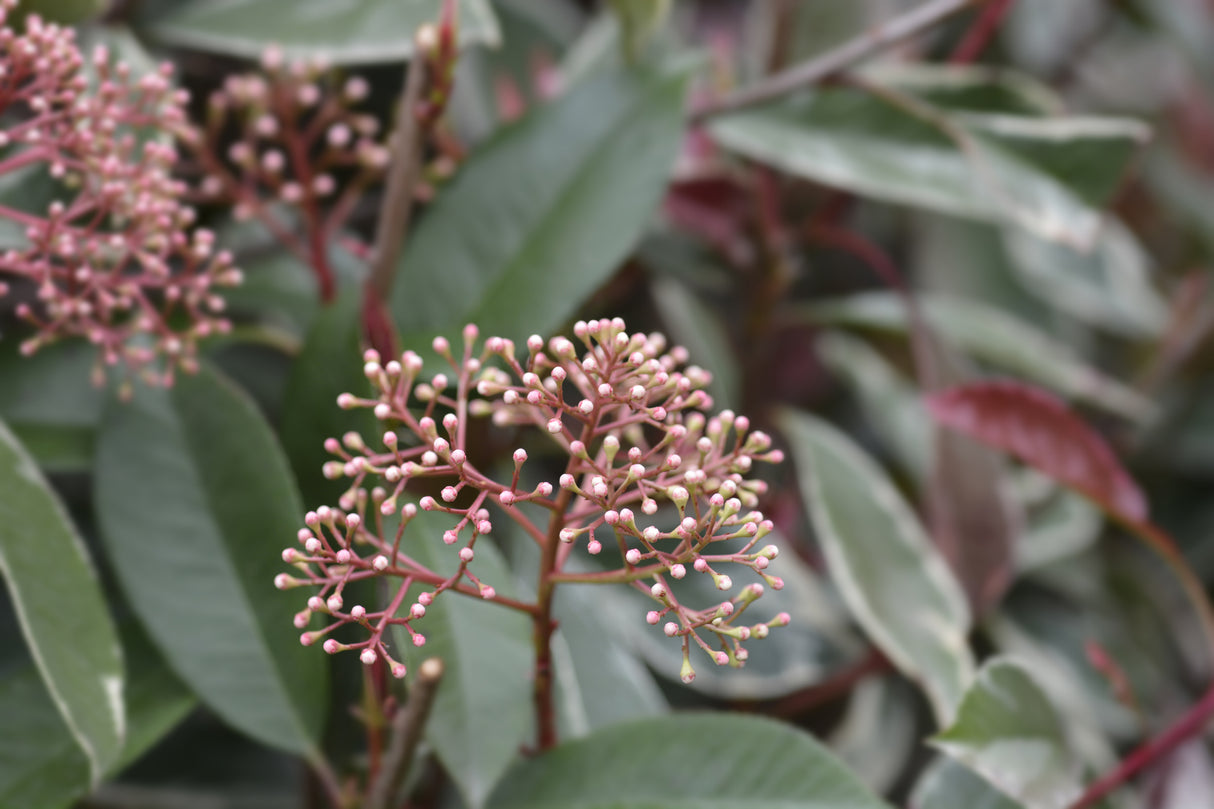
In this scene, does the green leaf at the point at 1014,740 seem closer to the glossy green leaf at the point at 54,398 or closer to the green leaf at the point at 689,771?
the green leaf at the point at 689,771

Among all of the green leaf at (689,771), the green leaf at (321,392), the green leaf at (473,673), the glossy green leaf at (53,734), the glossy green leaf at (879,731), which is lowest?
the glossy green leaf at (879,731)

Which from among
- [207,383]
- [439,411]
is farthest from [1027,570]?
[207,383]

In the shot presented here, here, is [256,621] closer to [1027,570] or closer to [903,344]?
[1027,570]

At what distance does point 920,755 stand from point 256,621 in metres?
0.58

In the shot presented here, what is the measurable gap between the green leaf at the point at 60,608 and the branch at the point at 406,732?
0.14m

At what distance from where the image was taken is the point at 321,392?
0.63 m

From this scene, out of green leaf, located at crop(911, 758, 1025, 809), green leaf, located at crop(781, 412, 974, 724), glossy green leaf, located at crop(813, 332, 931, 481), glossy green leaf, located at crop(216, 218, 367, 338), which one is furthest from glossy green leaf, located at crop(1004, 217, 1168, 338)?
glossy green leaf, located at crop(216, 218, 367, 338)

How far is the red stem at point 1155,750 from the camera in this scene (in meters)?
0.68

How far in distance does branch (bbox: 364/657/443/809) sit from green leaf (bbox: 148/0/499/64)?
416 millimetres

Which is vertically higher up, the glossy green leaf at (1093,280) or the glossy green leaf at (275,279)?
the glossy green leaf at (275,279)

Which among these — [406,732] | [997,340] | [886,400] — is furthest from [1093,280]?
[406,732]

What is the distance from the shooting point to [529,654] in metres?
0.58

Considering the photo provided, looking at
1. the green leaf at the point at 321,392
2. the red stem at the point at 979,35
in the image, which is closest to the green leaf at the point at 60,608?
the green leaf at the point at 321,392

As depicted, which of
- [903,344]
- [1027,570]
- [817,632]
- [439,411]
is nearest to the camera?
[439,411]
